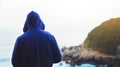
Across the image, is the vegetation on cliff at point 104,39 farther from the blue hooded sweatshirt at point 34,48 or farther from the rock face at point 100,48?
the blue hooded sweatshirt at point 34,48

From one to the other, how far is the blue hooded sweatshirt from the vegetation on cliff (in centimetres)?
84

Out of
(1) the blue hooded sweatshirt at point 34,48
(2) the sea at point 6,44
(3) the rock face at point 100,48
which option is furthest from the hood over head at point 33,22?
(3) the rock face at point 100,48

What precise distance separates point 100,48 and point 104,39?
0.10 m

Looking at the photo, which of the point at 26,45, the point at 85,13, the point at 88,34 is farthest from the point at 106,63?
the point at 26,45

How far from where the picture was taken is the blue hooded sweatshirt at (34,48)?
86.3 inches

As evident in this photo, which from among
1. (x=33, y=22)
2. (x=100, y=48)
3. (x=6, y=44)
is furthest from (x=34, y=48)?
(x=100, y=48)

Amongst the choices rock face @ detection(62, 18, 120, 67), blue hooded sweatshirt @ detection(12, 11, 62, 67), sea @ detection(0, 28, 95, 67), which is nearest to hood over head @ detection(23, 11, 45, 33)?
blue hooded sweatshirt @ detection(12, 11, 62, 67)

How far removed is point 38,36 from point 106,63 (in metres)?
1.03

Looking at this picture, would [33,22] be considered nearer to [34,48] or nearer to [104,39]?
[34,48]

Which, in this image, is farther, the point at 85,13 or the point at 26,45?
the point at 85,13

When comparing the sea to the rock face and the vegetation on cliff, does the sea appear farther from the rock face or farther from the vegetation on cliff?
the vegetation on cliff

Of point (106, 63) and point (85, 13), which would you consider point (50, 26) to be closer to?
point (85, 13)

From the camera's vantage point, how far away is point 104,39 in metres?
3.03

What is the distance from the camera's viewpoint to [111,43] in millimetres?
3027
